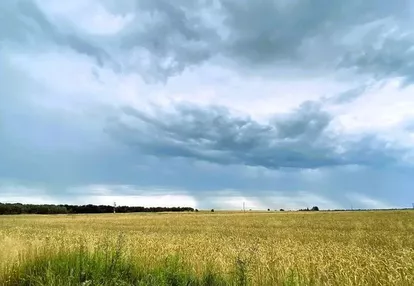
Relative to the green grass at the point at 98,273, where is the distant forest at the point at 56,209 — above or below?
above

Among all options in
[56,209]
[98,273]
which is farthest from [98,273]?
[56,209]

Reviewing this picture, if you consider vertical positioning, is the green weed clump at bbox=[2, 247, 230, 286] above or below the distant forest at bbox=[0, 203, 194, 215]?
below

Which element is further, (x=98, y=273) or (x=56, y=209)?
(x=56, y=209)

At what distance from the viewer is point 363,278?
26.3 ft

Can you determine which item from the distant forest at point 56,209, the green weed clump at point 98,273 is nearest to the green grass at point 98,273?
the green weed clump at point 98,273

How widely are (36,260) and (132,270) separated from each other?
8.84 feet

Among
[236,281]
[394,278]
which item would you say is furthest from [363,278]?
[236,281]

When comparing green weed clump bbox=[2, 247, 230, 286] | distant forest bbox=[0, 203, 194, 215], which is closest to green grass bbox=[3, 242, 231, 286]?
green weed clump bbox=[2, 247, 230, 286]

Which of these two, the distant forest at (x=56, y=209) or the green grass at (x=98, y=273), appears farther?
the distant forest at (x=56, y=209)

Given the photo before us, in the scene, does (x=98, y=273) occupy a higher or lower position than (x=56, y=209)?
lower

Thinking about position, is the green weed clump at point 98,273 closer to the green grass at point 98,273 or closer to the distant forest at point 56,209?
the green grass at point 98,273

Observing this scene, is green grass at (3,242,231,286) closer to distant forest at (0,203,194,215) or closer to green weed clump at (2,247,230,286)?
green weed clump at (2,247,230,286)

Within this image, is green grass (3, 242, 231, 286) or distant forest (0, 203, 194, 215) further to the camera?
distant forest (0, 203, 194, 215)

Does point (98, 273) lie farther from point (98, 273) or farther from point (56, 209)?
point (56, 209)
